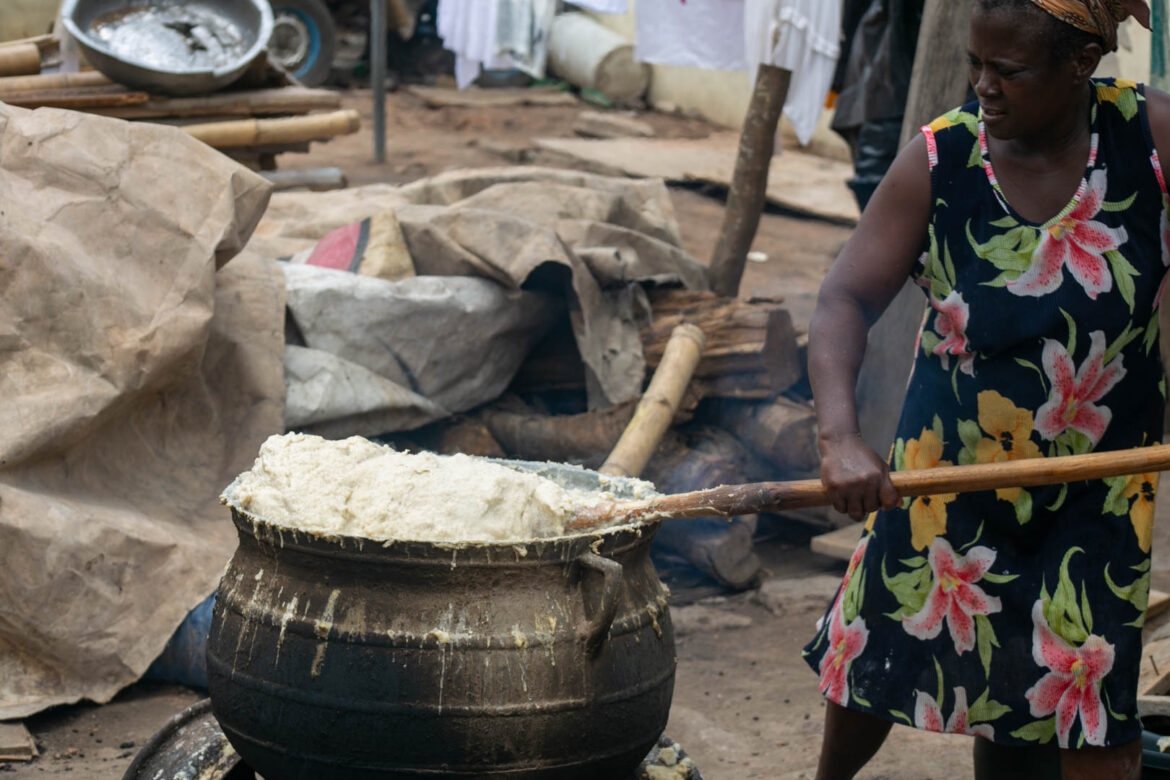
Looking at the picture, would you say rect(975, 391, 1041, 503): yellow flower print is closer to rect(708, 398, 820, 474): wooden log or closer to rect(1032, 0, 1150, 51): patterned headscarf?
rect(1032, 0, 1150, 51): patterned headscarf

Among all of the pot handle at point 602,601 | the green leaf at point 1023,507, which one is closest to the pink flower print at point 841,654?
the green leaf at point 1023,507

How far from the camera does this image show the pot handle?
1904mm

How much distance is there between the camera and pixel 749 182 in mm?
6090

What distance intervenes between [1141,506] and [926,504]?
365 millimetres

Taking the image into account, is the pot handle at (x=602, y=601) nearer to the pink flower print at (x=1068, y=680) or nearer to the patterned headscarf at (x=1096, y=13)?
the pink flower print at (x=1068, y=680)

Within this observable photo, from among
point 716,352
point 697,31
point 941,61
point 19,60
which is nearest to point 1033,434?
point 716,352

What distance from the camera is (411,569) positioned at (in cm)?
188

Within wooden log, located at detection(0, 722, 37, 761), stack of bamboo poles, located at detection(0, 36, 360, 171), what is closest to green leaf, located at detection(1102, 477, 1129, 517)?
wooden log, located at detection(0, 722, 37, 761)

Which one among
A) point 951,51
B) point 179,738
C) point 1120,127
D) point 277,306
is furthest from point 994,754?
point 951,51

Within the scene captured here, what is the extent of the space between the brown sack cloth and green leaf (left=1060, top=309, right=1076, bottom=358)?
232 centimetres

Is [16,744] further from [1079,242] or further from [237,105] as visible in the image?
[237,105]

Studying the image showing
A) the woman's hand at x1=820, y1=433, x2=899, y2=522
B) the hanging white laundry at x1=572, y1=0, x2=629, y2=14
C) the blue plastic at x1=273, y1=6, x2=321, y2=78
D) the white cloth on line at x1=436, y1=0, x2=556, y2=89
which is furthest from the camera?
the blue plastic at x1=273, y1=6, x2=321, y2=78

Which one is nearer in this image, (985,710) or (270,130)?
(985,710)

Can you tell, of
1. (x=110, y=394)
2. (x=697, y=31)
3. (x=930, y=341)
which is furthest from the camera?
(x=697, y=31)
